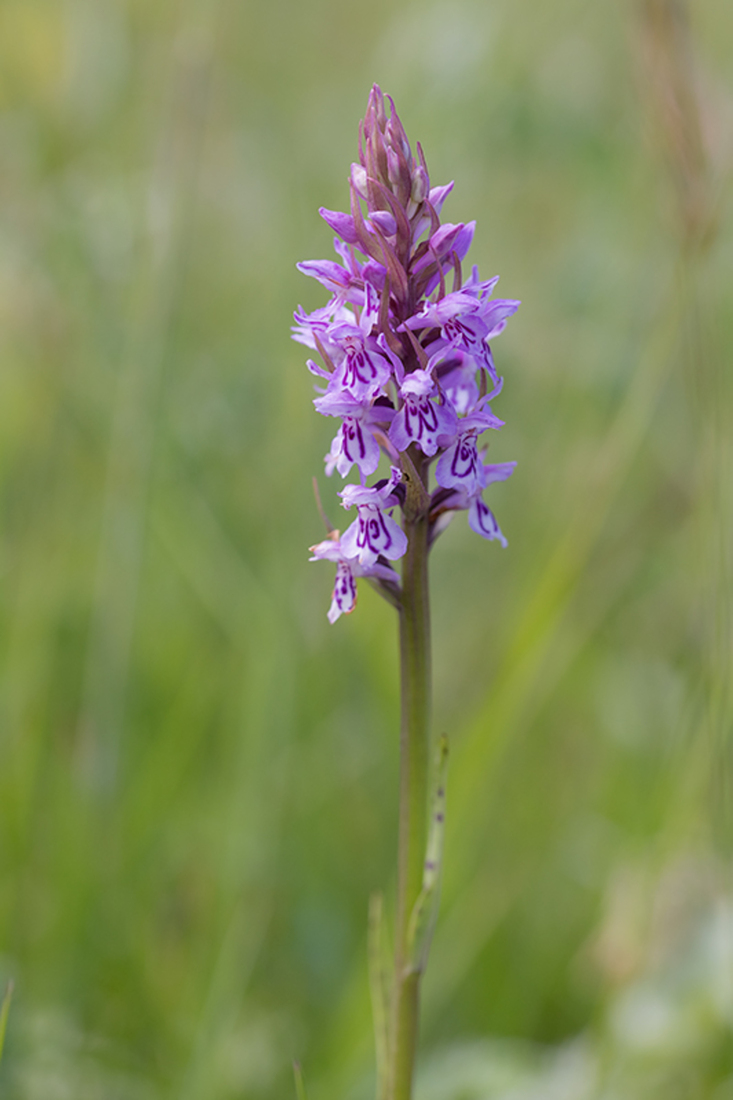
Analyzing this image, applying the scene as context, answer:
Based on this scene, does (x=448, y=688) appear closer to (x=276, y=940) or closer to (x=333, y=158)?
(x=276, y=940)

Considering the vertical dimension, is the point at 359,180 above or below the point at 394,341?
above

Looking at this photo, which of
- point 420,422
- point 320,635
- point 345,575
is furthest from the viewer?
point 320,635

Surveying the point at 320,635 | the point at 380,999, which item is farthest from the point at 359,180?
the point at 320,635

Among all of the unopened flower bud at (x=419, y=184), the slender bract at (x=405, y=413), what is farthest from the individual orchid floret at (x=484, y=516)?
the unopened flower bud at (x=419, y=184)

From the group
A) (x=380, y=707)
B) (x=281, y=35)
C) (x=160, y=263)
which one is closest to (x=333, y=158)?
(x=160, y=263)

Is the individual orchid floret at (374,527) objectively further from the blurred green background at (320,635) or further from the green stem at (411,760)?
the blurred green background at (320,635)

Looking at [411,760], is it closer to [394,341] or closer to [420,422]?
[420,422]
